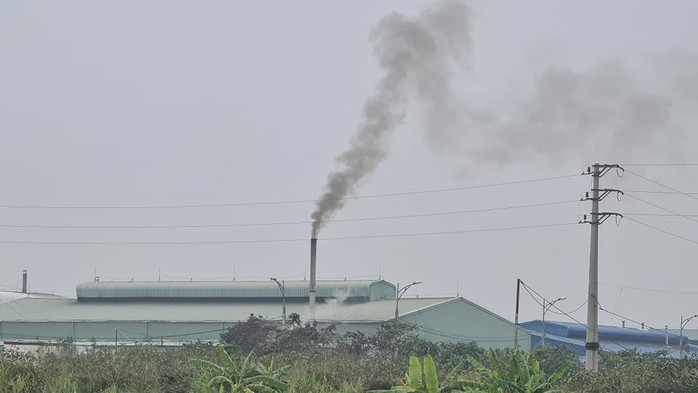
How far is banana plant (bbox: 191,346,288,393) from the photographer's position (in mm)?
18625

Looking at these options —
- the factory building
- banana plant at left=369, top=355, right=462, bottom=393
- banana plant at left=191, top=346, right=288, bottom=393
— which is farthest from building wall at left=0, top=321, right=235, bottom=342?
banana plant at left=369, top=355, right=462, bottom=393

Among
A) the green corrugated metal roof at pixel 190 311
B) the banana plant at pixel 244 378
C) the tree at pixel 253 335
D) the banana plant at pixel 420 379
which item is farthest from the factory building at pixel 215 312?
the banana plant at pixel 420 379

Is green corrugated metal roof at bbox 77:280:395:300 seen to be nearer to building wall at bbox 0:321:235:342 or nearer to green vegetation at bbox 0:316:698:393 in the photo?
building wall at bbox 0:321:235:342

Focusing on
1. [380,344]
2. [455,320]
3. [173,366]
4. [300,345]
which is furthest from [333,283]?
[173,366]

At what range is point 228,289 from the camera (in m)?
82.7

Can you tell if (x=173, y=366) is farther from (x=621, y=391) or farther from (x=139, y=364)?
(x=621, y=391)

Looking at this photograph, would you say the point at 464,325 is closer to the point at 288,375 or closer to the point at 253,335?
the point at 253,335

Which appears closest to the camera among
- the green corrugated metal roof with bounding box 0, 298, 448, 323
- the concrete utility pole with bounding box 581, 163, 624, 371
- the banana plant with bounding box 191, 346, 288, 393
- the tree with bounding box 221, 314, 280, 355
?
the banana plant with bounding box 191, 346, 288, 393

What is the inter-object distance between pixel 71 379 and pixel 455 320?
56721mm

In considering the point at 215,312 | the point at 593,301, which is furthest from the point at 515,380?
the point at 215,312

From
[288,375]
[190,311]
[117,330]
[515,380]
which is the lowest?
[117,330]

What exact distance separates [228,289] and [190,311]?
4889 millimetres

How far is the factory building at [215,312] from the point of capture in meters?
72.1

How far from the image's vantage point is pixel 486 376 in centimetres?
1744
